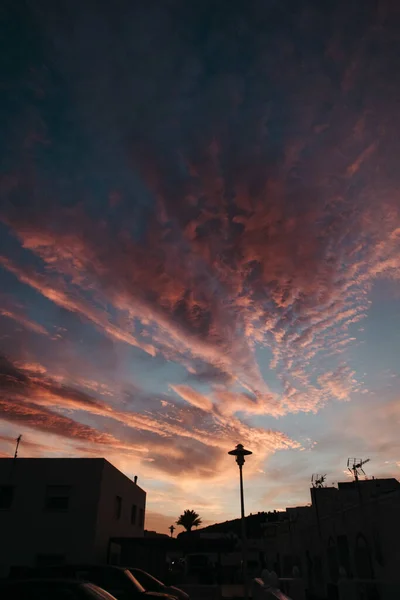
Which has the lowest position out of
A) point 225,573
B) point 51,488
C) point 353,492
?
point 225,573

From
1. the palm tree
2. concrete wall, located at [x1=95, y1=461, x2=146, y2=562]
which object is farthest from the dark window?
the palm tree

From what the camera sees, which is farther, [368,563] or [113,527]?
[113,527]

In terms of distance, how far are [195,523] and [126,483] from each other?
4520cm

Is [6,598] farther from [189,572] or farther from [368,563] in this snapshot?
[189,572]

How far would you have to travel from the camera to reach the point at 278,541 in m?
33.4

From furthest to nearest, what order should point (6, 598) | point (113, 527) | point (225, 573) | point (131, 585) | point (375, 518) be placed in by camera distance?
point (225, 573)
point (113, 527)
point (375, 518)
point (131, 585)
point (6, 598)

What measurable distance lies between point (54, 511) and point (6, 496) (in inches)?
109

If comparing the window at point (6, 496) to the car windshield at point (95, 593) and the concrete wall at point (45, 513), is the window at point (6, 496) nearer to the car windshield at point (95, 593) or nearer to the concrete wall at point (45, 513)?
the concrete wall at point (45, 513)

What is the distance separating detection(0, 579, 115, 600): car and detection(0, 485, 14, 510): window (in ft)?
55.1

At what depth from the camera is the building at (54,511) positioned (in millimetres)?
19641

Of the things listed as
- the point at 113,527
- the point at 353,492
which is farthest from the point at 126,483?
the point at 353,492

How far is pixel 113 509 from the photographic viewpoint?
75.4 feet

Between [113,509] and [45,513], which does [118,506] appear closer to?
[113,509]

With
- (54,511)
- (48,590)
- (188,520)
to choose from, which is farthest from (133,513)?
(188,520)
